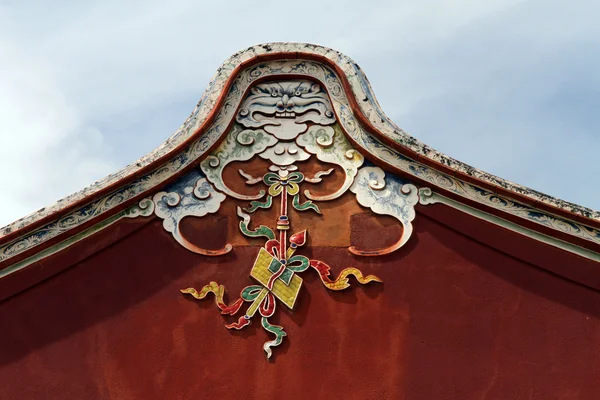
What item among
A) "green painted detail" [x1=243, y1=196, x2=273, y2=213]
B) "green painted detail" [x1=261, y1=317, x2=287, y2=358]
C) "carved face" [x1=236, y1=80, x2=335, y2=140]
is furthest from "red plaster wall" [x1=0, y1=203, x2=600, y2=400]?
"carved face" [x1=236, y1=80, x2=335, y2=140]

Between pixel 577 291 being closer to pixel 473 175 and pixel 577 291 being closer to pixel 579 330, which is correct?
pixel 579 330

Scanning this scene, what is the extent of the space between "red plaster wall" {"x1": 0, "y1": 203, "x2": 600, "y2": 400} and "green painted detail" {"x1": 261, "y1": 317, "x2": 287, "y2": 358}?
50 mm

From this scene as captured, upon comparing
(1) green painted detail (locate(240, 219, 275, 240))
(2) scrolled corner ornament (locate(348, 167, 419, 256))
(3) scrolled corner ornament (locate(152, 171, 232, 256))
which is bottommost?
(1) green painted detail (locate(240, 219, 275, 240))

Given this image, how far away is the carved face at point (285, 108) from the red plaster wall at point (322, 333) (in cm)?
110

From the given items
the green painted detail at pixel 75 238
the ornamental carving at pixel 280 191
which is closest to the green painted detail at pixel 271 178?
the ornamental carving at pixel 280 191

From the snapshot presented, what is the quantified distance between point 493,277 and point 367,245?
101 cm

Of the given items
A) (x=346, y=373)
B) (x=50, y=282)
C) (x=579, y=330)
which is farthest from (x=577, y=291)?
(x=50, y=282)

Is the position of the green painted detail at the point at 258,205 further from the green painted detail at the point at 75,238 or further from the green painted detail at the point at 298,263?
the green painted detail at the point at 75,238

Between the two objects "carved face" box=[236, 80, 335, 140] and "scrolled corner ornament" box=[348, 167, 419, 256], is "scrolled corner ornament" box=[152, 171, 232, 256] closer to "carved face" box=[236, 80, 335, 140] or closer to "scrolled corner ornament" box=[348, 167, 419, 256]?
"carved face" box=[236, 80, 335, 140]

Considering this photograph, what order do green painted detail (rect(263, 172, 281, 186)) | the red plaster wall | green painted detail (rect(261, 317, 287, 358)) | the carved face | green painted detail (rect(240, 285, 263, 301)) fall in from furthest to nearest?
the carved face, green painted detail (rect(263, 172, 281, 186)), green painted detail (rect(240, 285, 263, 301)), green painted detail (rect(261, 317, 287, 358)), the red plaster wall

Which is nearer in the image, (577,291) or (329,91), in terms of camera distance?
(577,291)

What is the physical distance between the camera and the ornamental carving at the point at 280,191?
692cm

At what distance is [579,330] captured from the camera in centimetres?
668

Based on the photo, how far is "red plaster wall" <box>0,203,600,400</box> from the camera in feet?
21.7
